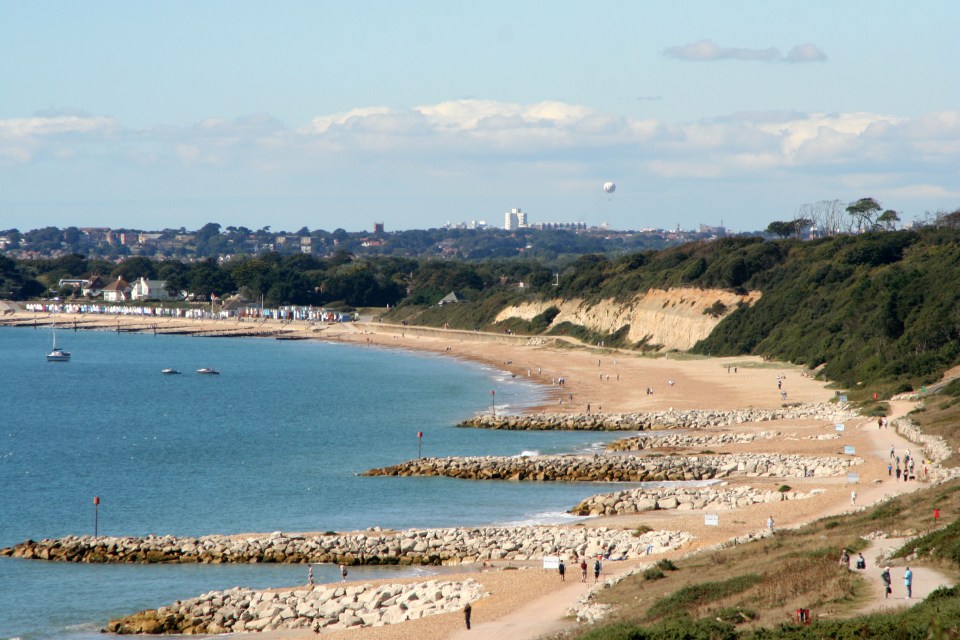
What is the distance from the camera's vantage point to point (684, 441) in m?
54.8

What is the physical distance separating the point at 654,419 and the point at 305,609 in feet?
120

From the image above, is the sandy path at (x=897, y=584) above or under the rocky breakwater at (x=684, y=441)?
above

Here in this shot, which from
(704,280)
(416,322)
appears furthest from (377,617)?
(416,322)

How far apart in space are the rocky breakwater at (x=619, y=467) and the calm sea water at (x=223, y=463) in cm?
147

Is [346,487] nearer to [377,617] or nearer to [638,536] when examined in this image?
[638,536]

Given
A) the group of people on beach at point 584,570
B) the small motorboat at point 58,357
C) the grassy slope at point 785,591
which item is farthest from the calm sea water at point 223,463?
the small motorboat at point 58,357

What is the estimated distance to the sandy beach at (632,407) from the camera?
26.7 metres

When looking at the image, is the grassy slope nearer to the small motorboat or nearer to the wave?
the wave

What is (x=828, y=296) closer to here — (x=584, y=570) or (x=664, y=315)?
(x=664, y=315)

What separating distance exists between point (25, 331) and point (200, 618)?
151 metres

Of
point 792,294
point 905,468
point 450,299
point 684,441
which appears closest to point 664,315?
point 792,294

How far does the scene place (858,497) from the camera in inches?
1478

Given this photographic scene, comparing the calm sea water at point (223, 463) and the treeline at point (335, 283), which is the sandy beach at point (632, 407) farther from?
the treeline at point (335, 283)

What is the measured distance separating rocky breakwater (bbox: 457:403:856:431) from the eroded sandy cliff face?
3827cm
